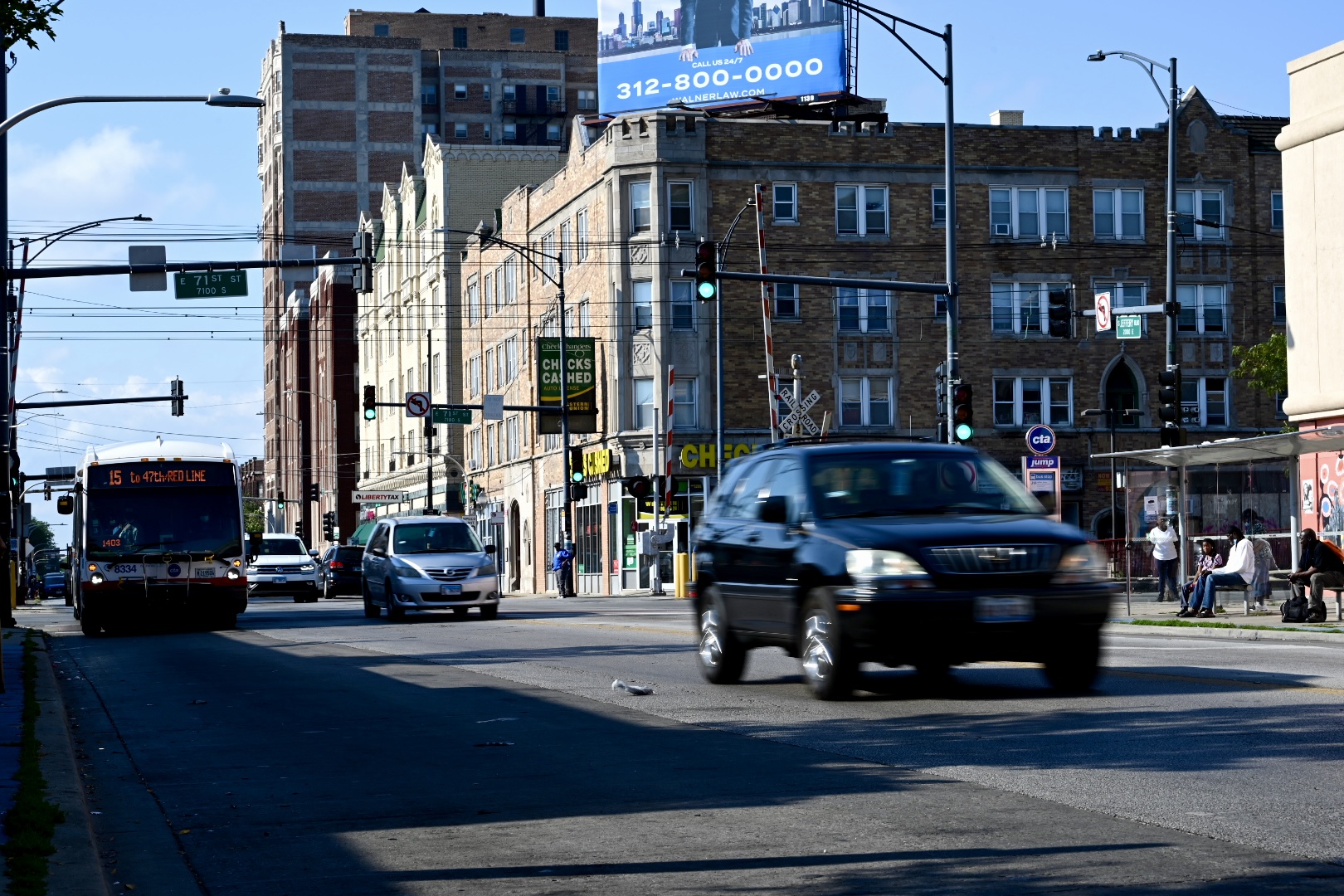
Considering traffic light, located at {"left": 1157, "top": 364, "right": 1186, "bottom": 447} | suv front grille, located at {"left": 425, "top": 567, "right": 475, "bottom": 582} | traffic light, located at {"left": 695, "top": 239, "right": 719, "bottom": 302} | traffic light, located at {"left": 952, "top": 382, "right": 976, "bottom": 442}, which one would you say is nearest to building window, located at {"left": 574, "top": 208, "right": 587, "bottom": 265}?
traffic light, located at {"left": 952, "top": 382, "right": 976, "bottom": 442}

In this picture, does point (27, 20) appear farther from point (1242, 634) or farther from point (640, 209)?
point (640, 209)

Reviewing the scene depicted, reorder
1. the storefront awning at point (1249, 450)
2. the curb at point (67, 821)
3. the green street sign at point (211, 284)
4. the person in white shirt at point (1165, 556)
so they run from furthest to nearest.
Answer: the person in white shirt at point (1165, 556) < the green street sign at point (211, 284) < the storefront awning at point (1249, 450) < the curb at point (67, 821)

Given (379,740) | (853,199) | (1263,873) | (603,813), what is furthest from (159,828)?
(853,199)

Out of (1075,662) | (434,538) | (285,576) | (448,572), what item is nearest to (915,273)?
(285,576)

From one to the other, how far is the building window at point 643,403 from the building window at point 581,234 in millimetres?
5382

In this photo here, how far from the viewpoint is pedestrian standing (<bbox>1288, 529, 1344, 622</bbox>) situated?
82.8 feet

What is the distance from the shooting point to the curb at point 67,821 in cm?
666

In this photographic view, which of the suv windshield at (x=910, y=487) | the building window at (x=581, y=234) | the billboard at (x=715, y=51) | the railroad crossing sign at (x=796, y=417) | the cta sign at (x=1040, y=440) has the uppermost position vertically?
the billboard at (x=715, y=51)

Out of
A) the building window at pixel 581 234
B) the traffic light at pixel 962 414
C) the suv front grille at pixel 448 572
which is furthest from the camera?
the building window at pixel 581 234

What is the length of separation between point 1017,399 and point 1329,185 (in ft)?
95.4

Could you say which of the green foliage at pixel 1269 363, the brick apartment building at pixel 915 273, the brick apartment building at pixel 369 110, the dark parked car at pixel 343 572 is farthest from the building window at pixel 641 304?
the brick apartment building at pixel 369 110

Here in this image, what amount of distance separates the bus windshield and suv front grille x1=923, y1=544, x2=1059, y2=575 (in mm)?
19854

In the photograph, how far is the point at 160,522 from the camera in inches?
1185

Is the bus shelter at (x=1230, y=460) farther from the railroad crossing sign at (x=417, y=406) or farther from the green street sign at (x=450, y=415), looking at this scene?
the railroad crossing sign at (x=417, y=406)
